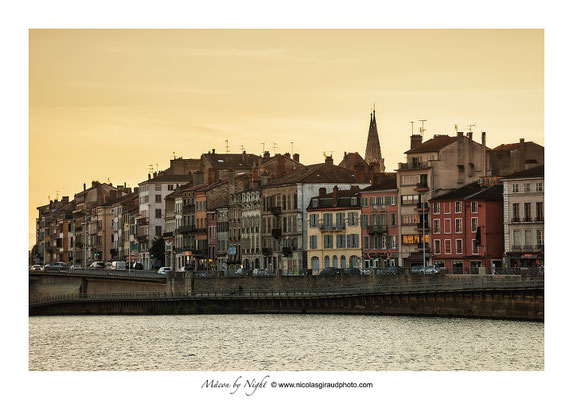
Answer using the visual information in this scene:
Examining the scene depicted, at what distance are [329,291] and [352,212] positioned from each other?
19097 mm

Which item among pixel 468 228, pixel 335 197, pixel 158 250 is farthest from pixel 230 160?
pixel 468 228

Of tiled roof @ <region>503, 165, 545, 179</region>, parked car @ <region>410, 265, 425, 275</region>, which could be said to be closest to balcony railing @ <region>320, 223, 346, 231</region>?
parked car @ <region>410, 265, 425, 275</region>

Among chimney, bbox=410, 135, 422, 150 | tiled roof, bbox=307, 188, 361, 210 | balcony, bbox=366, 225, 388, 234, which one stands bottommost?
balcony, bbox=366, 225, 388, 234

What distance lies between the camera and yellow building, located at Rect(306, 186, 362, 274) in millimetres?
111250

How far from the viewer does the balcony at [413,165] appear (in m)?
106

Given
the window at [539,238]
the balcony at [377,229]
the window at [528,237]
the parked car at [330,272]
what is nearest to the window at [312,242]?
the balcony at [377,229]

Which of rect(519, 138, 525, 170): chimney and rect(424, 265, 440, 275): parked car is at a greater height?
rect(519, 138, 525, 170): chimney

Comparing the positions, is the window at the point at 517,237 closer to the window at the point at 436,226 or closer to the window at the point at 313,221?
the window at the point at 436,226

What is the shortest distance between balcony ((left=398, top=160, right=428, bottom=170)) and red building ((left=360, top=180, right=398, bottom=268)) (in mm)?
1653

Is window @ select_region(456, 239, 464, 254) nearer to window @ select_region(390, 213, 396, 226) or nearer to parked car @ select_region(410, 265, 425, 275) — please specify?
parked car @ select_region(410, 265, 425, 275)

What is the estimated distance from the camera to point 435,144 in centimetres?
10675

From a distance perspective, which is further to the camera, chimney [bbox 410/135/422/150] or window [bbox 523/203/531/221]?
chimney [bbox 410/135/422/150]
